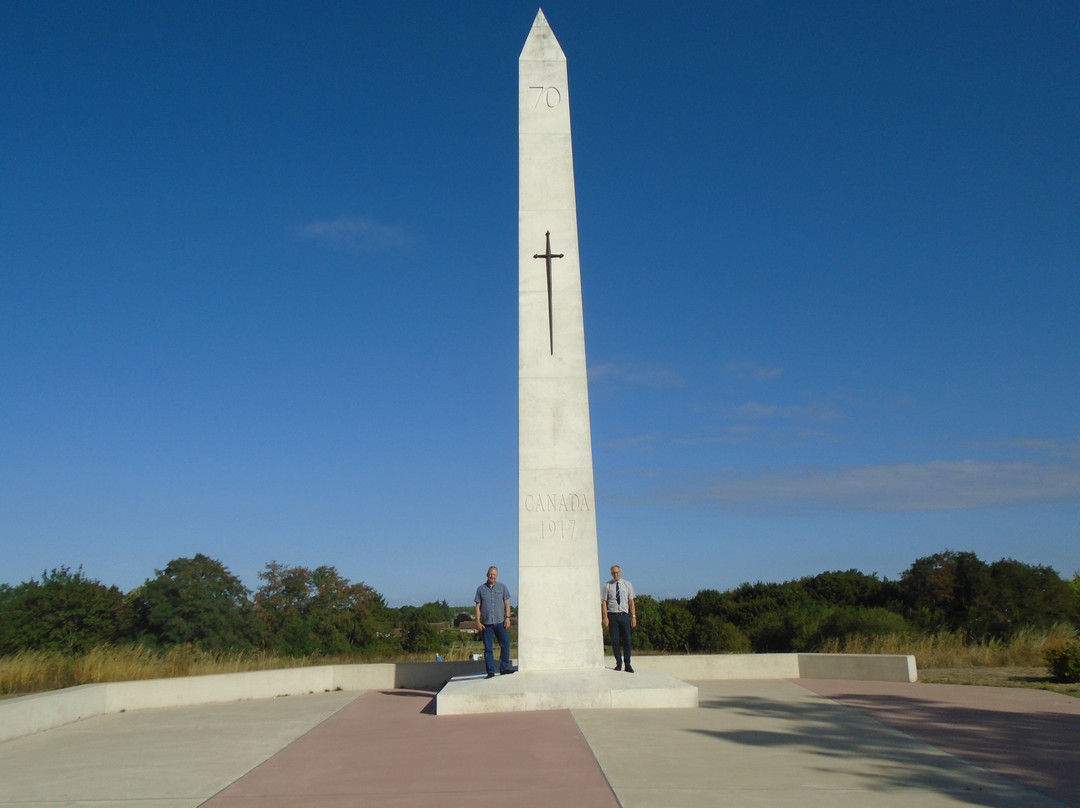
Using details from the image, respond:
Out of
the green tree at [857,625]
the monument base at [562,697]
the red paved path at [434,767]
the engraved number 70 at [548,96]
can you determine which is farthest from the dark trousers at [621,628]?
the green tree at [857,625]

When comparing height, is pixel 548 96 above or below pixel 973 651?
above

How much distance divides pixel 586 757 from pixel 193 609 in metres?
25.8

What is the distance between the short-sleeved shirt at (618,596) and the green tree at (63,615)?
21.8m

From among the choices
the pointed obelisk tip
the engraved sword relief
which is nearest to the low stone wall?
the engraved sword relief

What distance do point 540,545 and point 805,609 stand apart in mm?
26909

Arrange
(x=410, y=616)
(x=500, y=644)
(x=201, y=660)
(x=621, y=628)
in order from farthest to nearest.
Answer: (x=410, y=616) → (x=201, y=660) → (x=621, y=628) → (x=500, y=644)

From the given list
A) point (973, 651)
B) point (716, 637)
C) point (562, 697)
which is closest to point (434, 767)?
point (562, 697)

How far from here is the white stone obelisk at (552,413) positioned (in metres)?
11.4

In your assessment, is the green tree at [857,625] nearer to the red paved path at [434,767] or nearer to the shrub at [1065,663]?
the shrub at [1065,663]

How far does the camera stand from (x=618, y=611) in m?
11.5

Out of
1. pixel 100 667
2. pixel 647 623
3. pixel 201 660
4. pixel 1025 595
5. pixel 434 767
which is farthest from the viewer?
pixel 647 623

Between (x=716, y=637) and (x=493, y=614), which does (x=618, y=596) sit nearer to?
(x=493, y=614)

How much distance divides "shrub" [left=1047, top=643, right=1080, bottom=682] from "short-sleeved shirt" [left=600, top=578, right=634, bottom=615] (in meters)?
6.56

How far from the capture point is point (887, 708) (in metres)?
9.61
